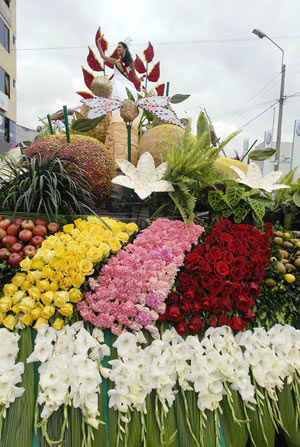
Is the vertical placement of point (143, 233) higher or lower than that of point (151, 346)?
higher

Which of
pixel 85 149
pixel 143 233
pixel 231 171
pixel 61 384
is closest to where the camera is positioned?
pixel 61 384

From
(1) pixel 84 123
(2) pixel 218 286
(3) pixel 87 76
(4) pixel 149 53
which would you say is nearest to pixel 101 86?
(1) pixel 84 123

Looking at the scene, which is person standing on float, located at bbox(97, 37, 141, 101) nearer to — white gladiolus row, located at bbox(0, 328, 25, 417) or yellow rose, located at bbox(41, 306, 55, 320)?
yellow rose, located at bbox(41, 306, 55, 320)

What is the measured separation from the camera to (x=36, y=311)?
118 centimetres

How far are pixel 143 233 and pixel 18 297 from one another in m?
0.65

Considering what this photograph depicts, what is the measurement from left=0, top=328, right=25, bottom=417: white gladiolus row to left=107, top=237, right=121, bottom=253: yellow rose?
538mm

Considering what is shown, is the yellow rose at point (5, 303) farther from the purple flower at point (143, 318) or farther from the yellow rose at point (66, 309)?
the purple flower at point (143, 318)

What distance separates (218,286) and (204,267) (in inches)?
4.2

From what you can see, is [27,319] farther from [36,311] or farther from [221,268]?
[221,268]

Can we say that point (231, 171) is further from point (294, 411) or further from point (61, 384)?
point (61, 384)

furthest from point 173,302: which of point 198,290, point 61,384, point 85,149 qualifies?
point 85,149

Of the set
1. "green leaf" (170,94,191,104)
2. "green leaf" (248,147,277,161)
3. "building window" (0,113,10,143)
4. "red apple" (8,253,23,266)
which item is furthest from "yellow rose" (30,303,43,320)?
"building window" (0,113,10,143)

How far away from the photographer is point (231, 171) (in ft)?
6.07

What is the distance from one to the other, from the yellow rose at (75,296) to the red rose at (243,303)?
71 centimetres
